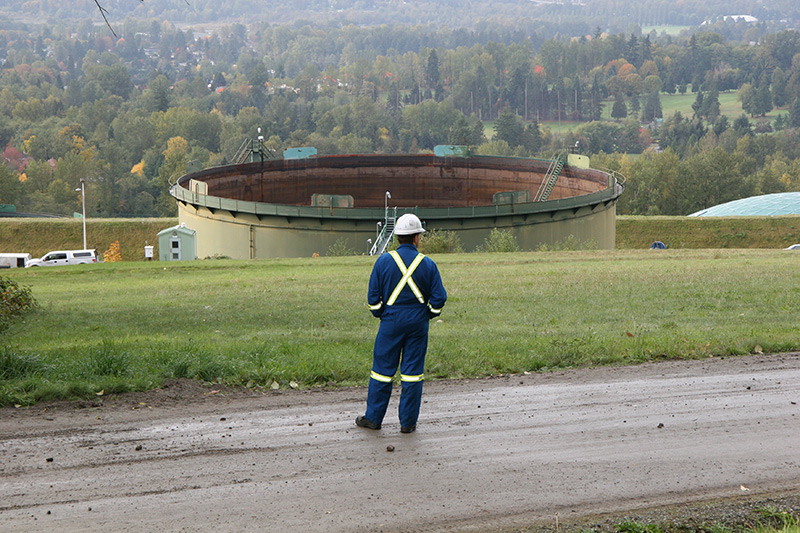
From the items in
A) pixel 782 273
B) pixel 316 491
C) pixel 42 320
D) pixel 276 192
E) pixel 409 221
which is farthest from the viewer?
pixel 276 192

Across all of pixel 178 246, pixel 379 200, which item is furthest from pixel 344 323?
pixel 379 200

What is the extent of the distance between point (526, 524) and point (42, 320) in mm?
13129

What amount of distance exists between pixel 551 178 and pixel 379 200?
15001 millimetres

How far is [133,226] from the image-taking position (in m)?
62.9

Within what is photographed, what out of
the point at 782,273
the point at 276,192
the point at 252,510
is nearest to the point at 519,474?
the point at 252,510

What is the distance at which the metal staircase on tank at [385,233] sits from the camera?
42.2 meters

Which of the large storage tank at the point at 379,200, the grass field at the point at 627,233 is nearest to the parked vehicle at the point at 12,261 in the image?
the large storage tank at the point at 379,200

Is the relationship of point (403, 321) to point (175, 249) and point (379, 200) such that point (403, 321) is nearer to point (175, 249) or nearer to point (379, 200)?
point (175, 249)

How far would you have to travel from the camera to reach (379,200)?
66625mm

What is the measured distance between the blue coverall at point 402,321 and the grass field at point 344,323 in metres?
2.05

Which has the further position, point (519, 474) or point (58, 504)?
point (519, 474)

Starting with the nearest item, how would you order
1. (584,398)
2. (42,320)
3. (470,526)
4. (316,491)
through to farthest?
(470,526) < (316,491) < (584,398) < (42,320)

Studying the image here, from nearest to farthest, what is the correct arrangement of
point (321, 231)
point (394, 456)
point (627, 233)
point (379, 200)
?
point (394, 456) < point (321, 231) < point (627, 233) < point (379, 200)

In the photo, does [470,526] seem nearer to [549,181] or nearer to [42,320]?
[42,320]
